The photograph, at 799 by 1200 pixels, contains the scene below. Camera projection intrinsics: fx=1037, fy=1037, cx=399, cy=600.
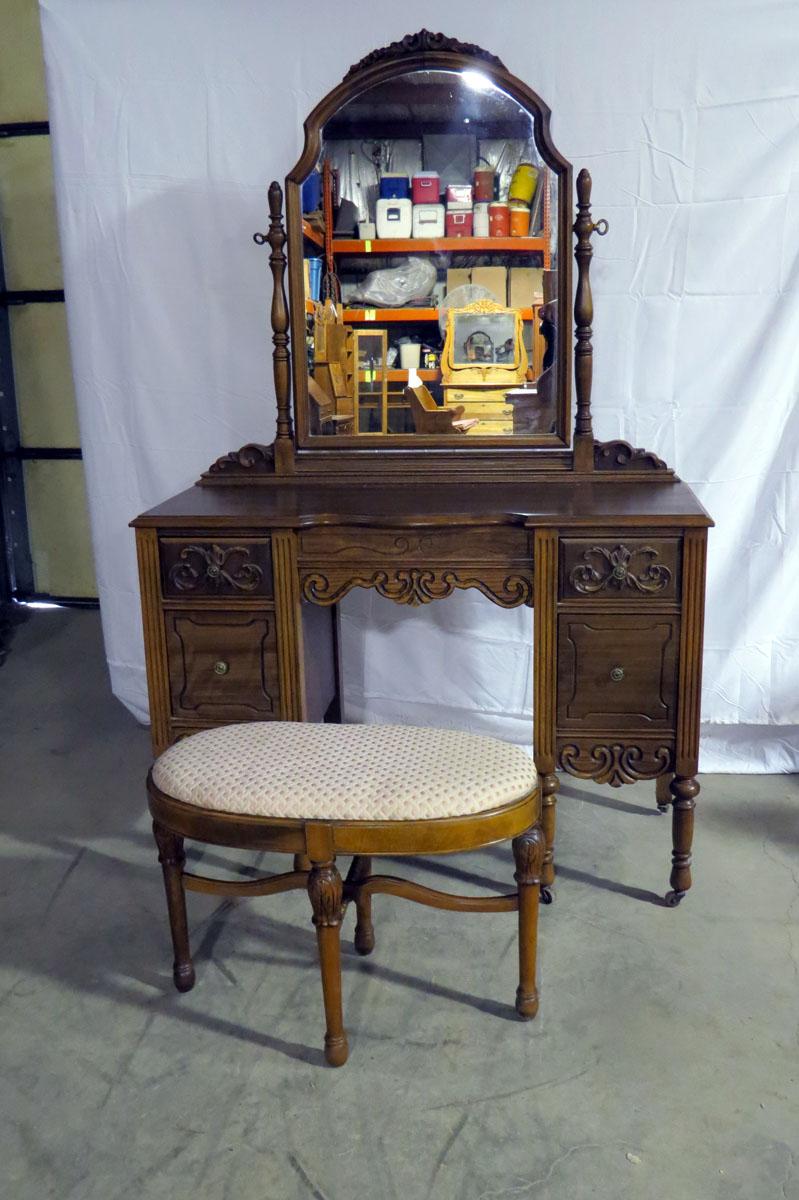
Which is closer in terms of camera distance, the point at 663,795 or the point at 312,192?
the point at 312,192

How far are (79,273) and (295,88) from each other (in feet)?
2.41

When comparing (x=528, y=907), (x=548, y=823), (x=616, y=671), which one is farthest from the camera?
(x=548, y=823)

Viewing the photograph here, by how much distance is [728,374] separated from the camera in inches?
99.5

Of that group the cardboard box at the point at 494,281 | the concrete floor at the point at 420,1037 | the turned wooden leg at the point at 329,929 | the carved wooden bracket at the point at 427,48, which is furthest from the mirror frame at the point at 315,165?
the turned wooden leg at the point at 329,929

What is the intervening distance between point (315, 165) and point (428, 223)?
0.92 feet

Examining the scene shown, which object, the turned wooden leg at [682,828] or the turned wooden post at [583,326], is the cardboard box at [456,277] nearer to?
the turned wooden post at [583,326]

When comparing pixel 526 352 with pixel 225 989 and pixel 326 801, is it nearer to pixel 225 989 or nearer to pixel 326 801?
pixel 326 801

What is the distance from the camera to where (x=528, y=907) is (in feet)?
5.59

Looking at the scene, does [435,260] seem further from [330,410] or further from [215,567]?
[215,567]

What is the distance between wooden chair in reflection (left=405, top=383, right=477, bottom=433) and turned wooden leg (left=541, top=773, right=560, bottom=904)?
0.81 metres

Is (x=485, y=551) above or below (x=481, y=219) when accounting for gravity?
below

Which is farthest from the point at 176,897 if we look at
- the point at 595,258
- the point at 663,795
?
the point at 595,258

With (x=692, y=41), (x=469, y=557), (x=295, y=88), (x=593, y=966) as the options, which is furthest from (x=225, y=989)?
(x=692, y=41)

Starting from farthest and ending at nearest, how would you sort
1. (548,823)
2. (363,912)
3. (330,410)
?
(330,410) → (548,823) → (363,912)
